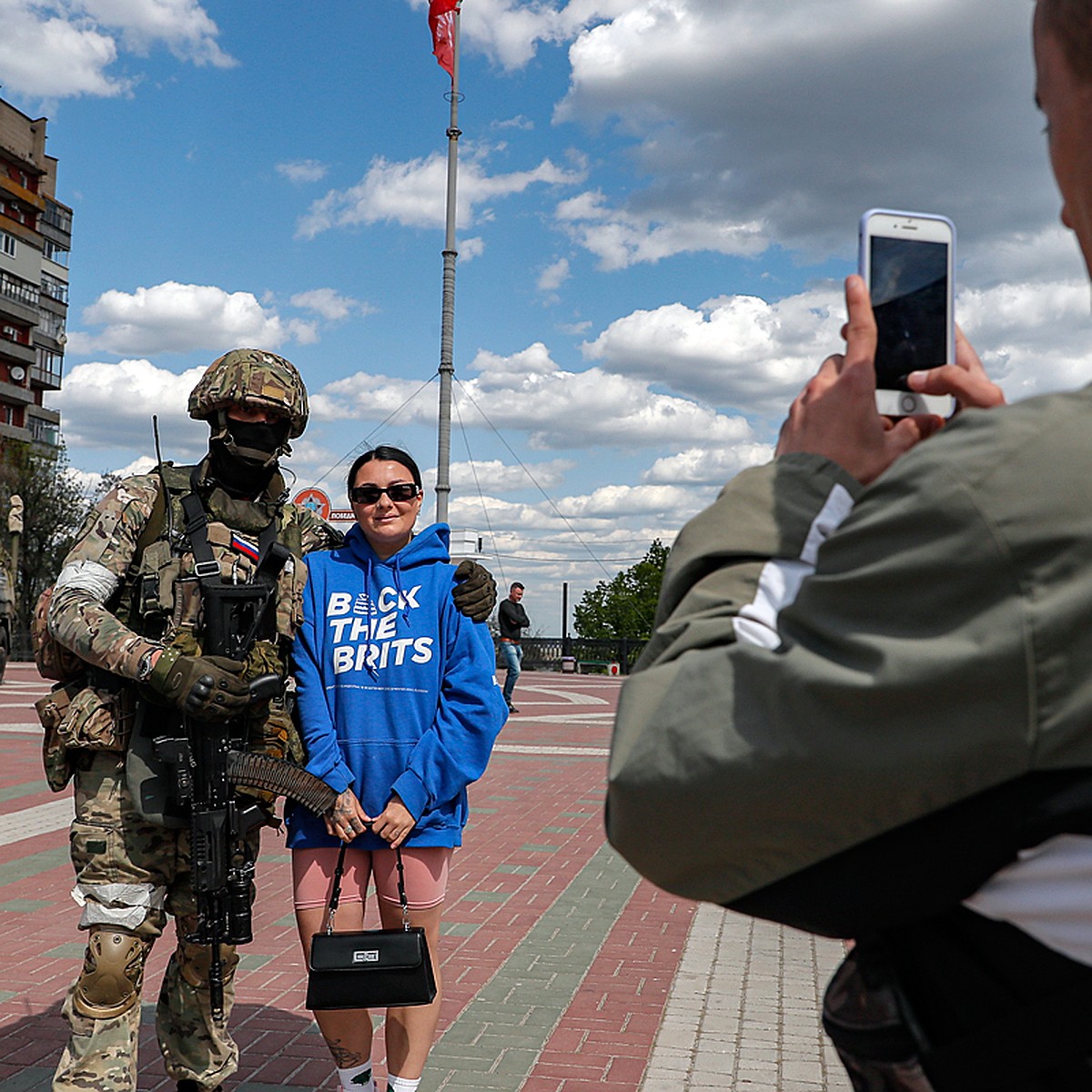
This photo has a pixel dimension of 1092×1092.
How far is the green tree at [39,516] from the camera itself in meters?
41.6

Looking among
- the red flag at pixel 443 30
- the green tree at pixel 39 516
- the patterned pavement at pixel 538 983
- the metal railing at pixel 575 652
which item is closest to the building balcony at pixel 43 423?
the green tree at pixel 39 516

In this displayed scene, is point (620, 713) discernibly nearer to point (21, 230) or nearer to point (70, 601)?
point (70, 601)

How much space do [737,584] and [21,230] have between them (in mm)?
74804

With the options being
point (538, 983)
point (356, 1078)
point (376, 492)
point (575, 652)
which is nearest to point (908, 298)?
point (376, 492)

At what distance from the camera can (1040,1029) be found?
0.95m

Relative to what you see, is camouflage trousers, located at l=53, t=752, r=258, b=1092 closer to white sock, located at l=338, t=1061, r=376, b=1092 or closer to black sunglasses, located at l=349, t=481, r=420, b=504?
white sock, located at l=338, t=1061, r=376, b=1092

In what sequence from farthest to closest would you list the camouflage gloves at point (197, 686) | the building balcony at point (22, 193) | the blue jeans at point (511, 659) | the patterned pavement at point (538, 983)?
the building balcony at point (22, 193) → the blue jeans at point (511, 659) → the patterned pavement at point (538, 983) → the camouflage gloves at point (197, 686)

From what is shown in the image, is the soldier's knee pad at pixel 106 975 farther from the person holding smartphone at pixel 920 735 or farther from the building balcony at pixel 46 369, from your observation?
the building balcony at pixel 46 369

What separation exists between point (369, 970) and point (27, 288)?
73.0 m

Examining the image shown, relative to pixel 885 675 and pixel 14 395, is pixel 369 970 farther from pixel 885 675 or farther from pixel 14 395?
pixel 14 395

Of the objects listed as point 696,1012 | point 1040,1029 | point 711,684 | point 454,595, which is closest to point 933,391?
point 711,684

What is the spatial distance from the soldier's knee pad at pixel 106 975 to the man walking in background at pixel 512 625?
52.8 ft

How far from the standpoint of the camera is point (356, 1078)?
3633mm

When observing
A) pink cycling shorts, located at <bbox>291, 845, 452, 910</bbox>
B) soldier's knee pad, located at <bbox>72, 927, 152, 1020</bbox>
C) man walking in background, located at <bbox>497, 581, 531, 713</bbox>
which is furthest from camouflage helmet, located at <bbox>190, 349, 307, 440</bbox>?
man walking in background, located at <bbox>497, 581, 531, 713</bbox>
